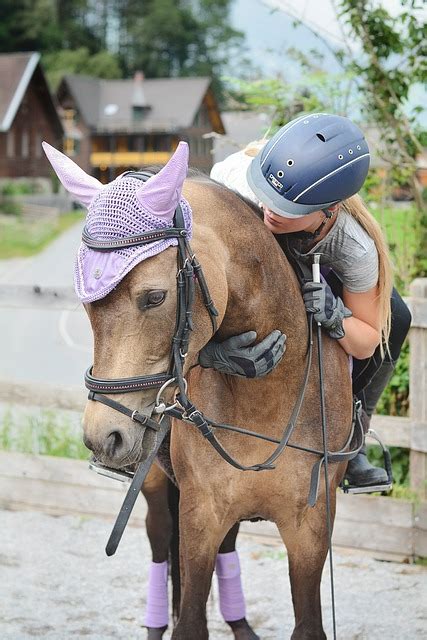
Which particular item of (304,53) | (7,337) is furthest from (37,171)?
(304,53)

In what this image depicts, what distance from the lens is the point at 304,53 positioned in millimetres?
8391

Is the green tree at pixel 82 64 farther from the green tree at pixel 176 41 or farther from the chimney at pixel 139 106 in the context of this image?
Answer: the chimney at pixel 139 106

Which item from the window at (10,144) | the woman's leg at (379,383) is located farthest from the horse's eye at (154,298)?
the window at (10,144)

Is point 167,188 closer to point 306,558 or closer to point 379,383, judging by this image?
point 306,558

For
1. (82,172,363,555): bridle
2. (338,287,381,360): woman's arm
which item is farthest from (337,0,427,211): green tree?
(82,172,363,555): bridle

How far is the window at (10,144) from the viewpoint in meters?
49.5

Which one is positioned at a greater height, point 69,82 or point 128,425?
point 128,425

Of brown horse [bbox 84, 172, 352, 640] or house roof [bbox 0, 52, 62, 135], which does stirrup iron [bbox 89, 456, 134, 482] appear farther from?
house roof [bbox 0, 52, 62, 135]

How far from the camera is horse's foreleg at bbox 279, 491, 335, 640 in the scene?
3320 millimetres

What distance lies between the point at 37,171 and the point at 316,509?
162 feet

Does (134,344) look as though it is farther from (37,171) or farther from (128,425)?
(37,171)

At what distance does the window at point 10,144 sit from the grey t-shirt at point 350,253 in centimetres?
4809

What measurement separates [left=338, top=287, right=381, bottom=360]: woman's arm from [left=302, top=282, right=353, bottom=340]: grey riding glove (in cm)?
6

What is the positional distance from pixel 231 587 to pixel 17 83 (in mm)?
50413
